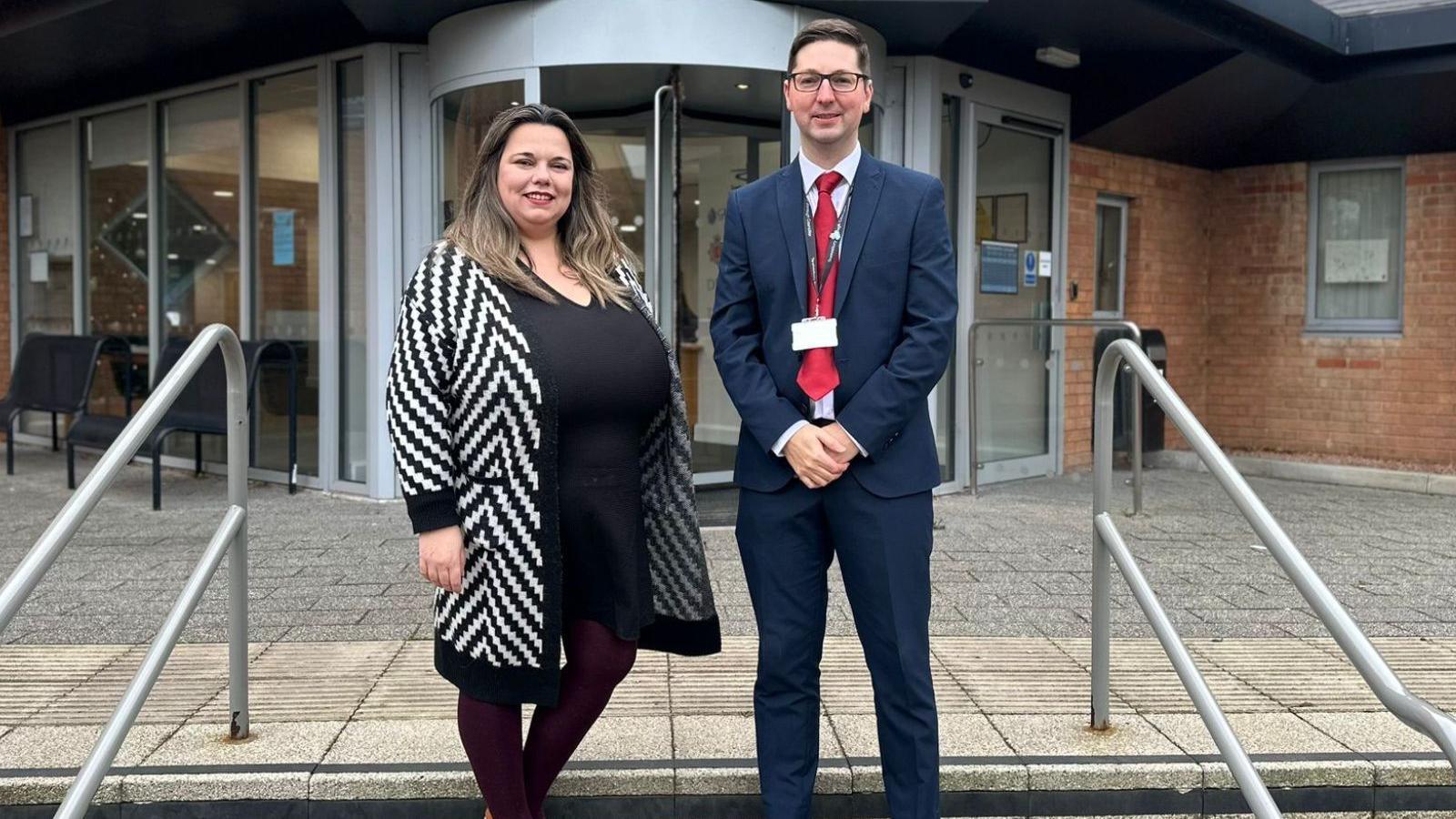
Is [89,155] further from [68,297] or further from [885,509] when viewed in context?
[885,509]

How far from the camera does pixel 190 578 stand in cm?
306

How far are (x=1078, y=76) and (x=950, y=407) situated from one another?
2412 mm

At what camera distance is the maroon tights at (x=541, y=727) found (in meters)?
2.60

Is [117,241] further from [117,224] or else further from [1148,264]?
[1148,264]

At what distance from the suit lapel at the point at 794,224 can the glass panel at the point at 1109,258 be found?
22.8ft

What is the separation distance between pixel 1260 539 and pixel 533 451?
1.48m

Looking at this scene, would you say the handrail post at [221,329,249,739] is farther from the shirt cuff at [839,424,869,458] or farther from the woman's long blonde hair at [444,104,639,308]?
the shirt cuff at [839,424,869,458]

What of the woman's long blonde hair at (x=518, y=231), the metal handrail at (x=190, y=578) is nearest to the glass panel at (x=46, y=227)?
the metal handrail at (x=190, y=578)

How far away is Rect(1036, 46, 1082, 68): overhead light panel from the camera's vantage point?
7520 mm

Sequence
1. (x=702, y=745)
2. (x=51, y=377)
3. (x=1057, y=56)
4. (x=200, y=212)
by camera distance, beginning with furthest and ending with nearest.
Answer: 1. (x=51, y=377)
2. (x=200, y=212)
3. (x=1057, y=56)
4. (x=702, y=745)

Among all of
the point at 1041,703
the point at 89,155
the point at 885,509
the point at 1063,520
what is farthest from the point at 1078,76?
the point at 89,155

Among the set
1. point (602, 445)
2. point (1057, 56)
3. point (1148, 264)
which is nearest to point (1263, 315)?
point (1148, 264)

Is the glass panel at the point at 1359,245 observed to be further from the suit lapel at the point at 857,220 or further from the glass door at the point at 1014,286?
the suit lapel at the point at 857,220

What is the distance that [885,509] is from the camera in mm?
2643
